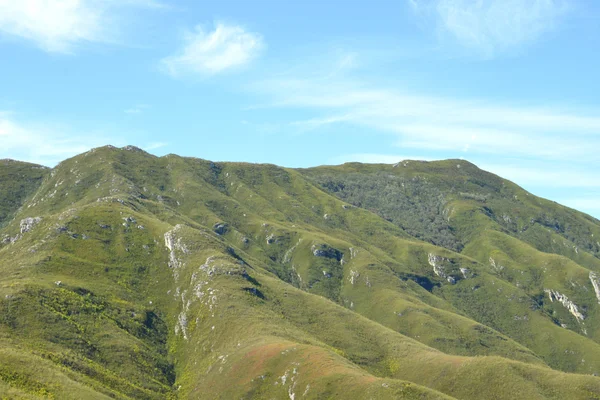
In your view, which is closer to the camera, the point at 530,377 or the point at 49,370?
the point at 49,370

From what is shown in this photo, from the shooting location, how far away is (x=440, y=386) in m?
192

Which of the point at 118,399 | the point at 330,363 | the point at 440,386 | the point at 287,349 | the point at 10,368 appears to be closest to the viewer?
the point at 10,368

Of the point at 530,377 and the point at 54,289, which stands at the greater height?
the point at 54,289

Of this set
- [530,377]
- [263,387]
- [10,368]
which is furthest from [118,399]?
[530,377]

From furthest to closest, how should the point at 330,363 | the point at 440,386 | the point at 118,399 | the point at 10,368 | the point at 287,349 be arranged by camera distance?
the point at 440,386
the point at 287,349
the point at 330,363
the point at 118,399
the point at 10,368

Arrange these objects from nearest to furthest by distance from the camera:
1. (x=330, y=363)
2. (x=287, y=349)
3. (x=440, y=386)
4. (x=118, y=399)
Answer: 1. (x=118, y=399)
2. (x=330, y=363)
3. (x=287, y=349)
4. (x=440, y=386)

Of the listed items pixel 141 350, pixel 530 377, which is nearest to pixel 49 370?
pixel 141 350

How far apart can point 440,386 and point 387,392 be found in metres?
60.5

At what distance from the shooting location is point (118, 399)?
5960 inches

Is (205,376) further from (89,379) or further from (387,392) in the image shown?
(387,392)

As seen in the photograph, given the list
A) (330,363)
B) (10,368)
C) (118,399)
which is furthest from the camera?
(330,363)

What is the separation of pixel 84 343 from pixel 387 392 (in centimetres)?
10454

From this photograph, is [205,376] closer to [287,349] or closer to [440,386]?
[287,349]

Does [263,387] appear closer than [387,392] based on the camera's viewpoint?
No
